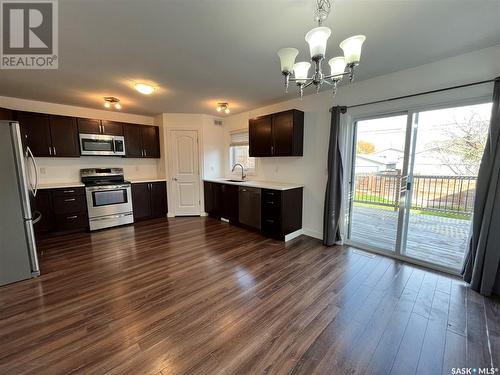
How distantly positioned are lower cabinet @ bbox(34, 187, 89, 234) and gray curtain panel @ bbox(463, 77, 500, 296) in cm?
581

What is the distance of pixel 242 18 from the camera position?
167 cm

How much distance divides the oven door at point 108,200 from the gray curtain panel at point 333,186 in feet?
13.2

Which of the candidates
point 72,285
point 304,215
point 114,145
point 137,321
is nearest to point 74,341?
point 137,321

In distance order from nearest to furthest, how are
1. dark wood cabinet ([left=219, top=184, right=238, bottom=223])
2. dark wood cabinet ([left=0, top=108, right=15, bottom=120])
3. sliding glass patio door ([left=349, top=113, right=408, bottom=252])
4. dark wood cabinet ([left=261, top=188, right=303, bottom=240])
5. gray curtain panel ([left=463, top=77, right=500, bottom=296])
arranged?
gray curtain panel ([left=463, top=77, right=500, bottom=296]) < sliding glass patio door ([left=349, top=113, right=408, bottom=252]) < dark wood cabinet ([left=0, top=108, right=15, bottom=120]) < dark wood cabinet ([left=261, top=188, right=303, bottom=240]) < dark wood cabinet ([left=219, top=184, right=238, bottom=223])

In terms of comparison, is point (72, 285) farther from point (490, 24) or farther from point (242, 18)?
point (490, 24)

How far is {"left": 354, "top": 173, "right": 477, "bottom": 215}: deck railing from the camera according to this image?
251 centimetres

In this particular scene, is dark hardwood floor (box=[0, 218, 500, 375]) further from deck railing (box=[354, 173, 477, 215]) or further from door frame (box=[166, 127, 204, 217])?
door frame (box=[166, 127, 204, 217])

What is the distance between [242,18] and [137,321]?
2.67 meters

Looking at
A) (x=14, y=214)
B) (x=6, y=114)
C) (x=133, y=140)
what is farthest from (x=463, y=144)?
(x=6, y=114)

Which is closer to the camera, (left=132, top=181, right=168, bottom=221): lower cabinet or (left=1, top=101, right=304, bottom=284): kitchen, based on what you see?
(left=1, top=101, right=304, bottom=284): kitchen

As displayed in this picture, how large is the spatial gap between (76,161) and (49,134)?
68 centimetres

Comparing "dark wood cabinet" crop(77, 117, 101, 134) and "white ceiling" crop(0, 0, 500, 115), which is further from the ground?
"white ceiling" crop(0, 0, 500, 115)

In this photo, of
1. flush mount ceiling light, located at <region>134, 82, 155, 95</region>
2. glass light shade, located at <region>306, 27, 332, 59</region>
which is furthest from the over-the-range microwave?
glass light shade, located at <region>306, 27, 332, 59</region>

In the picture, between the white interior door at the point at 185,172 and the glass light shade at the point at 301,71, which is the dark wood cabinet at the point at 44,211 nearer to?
the white interior door at the point at 185,172
